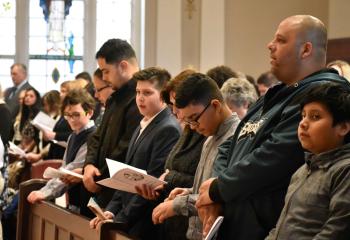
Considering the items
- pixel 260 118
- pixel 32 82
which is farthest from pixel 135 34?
pixel 260 118

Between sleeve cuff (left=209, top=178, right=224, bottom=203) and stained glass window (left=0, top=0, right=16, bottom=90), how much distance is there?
33.5 ft

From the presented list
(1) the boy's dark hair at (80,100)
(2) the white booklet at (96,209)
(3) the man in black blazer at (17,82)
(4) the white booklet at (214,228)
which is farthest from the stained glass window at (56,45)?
(4) the white booklet at (214,228)

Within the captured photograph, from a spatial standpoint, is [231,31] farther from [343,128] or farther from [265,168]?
[343,128]

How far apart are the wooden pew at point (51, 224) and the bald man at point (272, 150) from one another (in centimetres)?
78

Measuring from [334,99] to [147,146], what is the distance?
170 centimetres

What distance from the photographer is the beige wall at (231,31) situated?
34.7 feet

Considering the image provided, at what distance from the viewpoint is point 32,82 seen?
12.9 m

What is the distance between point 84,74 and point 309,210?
286 inches

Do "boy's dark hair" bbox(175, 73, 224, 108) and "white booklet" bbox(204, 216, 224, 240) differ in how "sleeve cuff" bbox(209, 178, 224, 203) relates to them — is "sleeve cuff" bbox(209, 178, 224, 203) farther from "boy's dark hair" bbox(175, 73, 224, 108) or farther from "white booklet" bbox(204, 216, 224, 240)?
"boy's dark hair" bbox(175, 73, 224, 108)

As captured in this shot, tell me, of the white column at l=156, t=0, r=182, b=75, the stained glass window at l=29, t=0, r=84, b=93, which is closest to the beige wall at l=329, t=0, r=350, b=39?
the white column at l=156, t=0, r=182, b=75

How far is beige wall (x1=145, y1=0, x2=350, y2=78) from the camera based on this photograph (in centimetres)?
1057

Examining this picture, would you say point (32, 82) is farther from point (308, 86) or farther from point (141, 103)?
point (308, 86)

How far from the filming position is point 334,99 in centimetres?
257

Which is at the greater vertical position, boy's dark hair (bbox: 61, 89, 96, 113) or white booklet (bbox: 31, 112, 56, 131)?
boy's dark hair (bbox: 61, 89, 96, 113)
